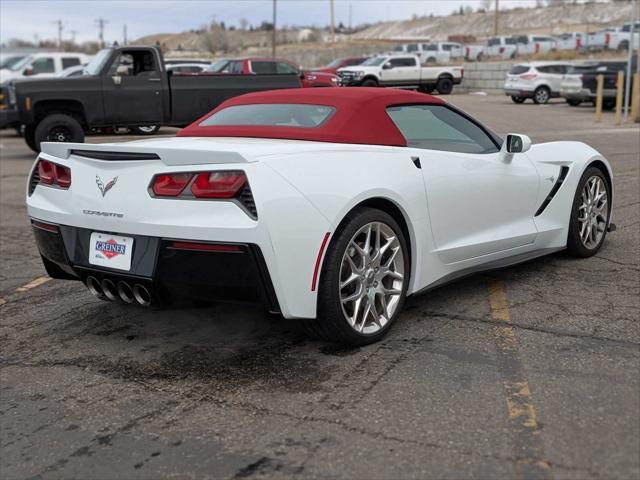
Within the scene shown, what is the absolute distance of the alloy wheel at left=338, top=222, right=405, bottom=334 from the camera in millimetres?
3982

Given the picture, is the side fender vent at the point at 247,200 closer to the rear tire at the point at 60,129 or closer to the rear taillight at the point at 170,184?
the rear taillight at the point at 170,184

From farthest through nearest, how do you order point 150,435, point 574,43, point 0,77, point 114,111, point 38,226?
1. point 574,43
2. point 0,77
3. point 114,111
4. point 38,226
5. point 150,435

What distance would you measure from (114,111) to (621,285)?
36.3 feet

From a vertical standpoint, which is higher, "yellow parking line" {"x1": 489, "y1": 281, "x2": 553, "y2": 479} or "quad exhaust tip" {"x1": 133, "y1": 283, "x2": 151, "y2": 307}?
"quad exhaust tip" {"x1": 133, "y1": 283, "x2": 151, "y2": 307}

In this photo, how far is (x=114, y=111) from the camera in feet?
46.6

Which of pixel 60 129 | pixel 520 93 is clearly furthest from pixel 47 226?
pixel 520 93

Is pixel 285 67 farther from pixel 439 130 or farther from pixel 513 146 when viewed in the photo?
pixel 439 130

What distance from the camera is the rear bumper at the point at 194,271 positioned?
3.57 meters

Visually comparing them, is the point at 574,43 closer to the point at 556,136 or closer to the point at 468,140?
the point at 556,136

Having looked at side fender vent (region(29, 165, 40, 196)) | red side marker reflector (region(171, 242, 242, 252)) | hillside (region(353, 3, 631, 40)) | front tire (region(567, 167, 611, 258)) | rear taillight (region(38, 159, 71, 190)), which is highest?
hillside (region(353, 3, 631, 40))

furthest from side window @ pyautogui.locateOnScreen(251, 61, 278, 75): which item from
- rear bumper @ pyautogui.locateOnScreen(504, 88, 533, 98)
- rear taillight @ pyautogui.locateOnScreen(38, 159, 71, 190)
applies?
rear taillight @ pyautogui.locateOnScreen(38, 159, 71, 190)

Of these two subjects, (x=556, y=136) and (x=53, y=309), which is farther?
(x=556, y=136)

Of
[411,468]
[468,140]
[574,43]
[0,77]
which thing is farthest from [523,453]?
[574,43]

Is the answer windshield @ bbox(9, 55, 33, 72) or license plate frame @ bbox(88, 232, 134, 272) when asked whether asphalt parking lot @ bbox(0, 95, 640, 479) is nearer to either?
license plate frame @ bbox(88, 232, 134, 272)
